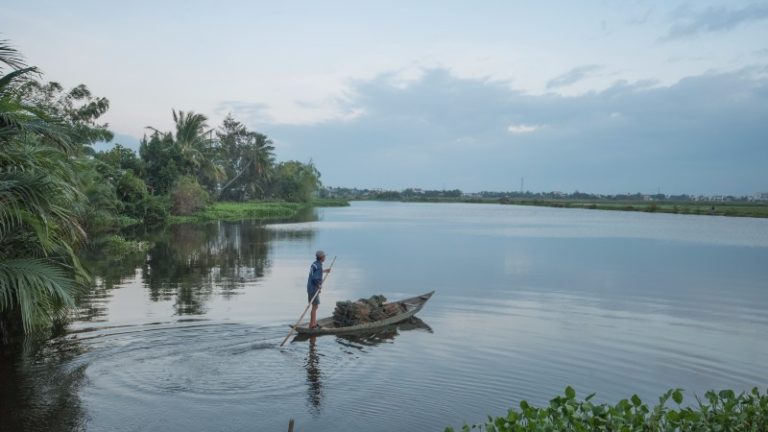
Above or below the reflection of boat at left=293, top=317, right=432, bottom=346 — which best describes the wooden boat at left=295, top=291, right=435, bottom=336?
above

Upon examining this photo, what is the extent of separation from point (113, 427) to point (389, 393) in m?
4.13

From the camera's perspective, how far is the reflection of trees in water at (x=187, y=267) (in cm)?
1811

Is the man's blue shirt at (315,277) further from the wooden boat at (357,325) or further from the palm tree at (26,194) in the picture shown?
the palm tree at (26,194)

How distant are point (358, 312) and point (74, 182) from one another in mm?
6579

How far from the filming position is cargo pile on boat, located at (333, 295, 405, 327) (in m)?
14.1

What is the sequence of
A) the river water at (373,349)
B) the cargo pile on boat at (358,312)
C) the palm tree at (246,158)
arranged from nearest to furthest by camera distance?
the river water at (373,349) < the cargo pile on boat at (358,312) < the palm tree at (246,158)

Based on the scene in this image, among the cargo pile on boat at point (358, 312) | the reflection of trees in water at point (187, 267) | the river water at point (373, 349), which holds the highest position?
the cargo pile on boat at point (358, 312)

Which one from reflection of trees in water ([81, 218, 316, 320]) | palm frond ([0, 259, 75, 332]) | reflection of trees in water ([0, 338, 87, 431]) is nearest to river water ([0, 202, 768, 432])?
reflection of trees in water ([0, 338, 87, 431])

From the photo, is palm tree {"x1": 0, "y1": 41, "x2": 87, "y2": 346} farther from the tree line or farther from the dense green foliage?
the dense green foliage

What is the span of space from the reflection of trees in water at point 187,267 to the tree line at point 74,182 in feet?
7.01

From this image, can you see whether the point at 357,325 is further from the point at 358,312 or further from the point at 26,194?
the point at 26,194

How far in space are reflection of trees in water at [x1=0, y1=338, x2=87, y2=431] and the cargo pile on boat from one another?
539 centimetres

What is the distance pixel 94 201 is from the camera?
31938 mm

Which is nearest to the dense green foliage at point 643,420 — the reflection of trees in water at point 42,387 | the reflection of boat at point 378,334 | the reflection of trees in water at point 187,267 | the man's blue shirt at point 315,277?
the reflection of trees in water at point 42,387
